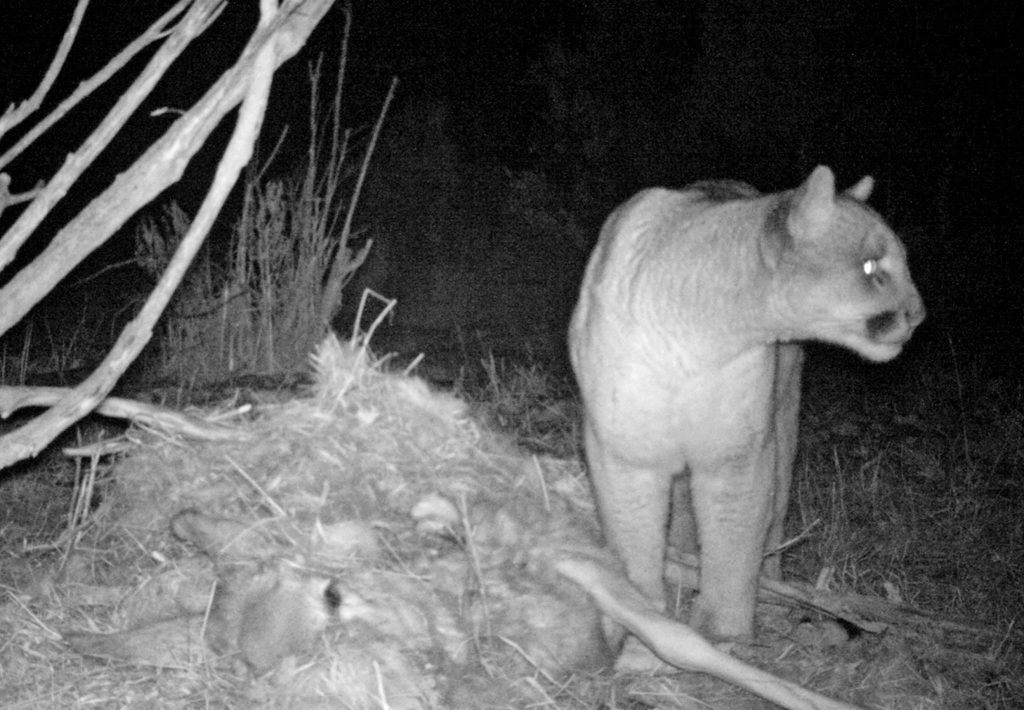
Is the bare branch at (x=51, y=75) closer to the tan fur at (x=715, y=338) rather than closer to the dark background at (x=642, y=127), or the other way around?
the tan fur at (x=715, y=338)

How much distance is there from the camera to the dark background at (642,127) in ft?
31.9

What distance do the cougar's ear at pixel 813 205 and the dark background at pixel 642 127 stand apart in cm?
597

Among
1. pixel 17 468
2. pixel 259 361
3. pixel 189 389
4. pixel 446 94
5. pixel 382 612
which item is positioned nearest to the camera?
pixel 382 612

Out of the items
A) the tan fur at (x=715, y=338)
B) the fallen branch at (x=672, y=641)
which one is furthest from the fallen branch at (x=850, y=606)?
the fallen branch at (x=672, y=641)

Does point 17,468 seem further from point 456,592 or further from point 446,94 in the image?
point 446,94

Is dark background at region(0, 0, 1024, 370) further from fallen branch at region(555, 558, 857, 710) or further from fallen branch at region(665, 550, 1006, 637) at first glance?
fallen branch at region(555, 558, 857, 710)

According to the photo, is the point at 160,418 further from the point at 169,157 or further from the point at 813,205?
the point at 813,205

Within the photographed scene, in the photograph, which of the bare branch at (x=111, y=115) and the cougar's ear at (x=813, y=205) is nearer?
the bare branch at (x=111, y=115)

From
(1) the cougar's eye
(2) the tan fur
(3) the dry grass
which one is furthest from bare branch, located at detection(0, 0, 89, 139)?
(1) the cougar's eye

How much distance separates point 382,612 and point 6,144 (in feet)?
16.2

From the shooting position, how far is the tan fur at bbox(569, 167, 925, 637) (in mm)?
3039

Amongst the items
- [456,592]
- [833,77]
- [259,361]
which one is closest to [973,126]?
[833,77]

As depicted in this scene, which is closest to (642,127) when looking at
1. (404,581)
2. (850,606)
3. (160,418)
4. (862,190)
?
(862,190)

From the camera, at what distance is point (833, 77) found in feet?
36.8
